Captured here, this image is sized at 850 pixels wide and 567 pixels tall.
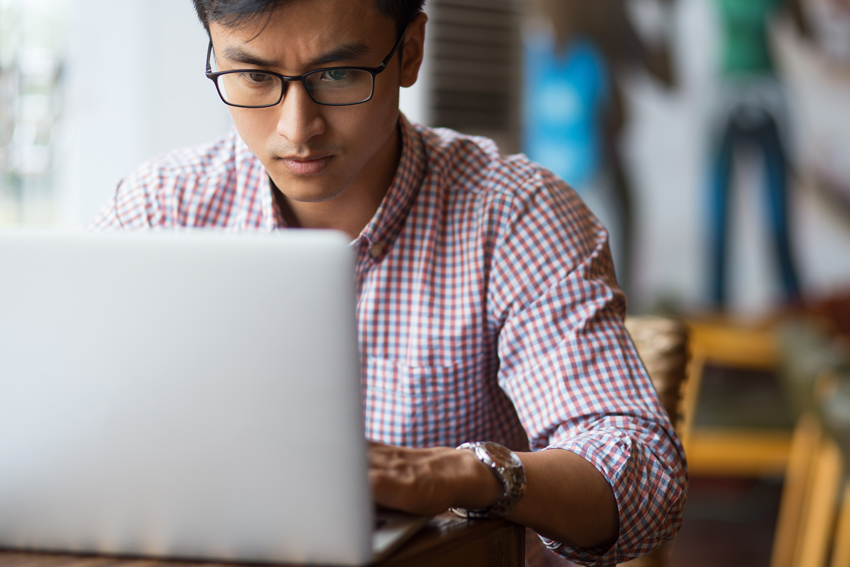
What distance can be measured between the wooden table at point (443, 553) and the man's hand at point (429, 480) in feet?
0.07

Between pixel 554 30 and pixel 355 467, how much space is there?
3237 mm

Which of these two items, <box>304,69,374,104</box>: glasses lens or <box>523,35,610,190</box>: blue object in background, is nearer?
<box>304,69,374,104</box>: glasses lens

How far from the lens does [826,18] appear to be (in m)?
3.40

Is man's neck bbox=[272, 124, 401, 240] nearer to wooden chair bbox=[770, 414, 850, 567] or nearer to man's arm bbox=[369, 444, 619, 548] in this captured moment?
man's arm bbox=[369, 444, 619, 548]

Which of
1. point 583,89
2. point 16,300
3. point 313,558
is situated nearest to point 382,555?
point 313,558

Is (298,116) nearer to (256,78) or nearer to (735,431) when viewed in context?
(256,78)

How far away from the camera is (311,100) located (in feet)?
3.41

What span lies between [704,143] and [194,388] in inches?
127

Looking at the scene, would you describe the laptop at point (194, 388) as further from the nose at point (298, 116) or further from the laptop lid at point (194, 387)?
the nose at point (298, 116)

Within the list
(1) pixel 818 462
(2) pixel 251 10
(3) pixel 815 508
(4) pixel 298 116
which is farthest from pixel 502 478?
(1) pixel 818 462

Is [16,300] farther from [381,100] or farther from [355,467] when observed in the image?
[381,100]

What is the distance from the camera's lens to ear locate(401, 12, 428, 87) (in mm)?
1175

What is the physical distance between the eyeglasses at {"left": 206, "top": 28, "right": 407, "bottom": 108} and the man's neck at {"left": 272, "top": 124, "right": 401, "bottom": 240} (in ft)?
0.55

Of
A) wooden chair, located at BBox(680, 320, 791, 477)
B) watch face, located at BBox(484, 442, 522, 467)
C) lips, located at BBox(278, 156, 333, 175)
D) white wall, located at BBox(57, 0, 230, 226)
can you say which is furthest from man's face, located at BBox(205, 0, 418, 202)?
wooden chair, located at BBox(680, 320, 791, 477)
